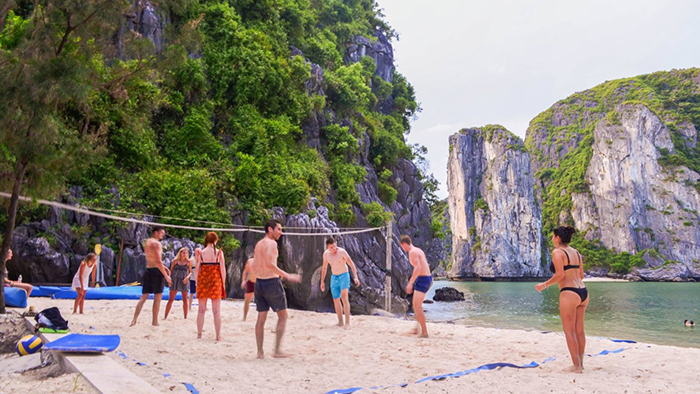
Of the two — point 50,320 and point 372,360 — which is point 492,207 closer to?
point 372,360

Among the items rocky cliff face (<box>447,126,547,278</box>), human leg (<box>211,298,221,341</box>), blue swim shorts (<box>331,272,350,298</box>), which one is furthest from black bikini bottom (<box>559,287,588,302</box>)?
rocky cliff face (<box>447,126,547,278</box>)

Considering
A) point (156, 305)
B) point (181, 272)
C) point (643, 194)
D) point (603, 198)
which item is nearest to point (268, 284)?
point (156, 305)

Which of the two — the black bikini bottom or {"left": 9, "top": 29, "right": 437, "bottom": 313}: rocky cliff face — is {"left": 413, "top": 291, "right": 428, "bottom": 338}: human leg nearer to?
the black bikini bottom

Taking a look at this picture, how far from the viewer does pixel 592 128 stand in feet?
369

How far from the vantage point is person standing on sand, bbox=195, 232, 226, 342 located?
6.30 m

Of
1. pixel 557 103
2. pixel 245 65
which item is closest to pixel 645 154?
pixel 557 103

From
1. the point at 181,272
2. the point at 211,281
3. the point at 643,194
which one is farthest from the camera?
the point at 643,194

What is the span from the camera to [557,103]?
134m

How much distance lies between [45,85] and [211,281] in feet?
13.1

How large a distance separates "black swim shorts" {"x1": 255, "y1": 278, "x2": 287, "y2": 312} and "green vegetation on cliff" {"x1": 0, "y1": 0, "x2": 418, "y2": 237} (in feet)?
14.6

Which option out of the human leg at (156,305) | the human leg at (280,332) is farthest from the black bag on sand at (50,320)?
the human leg at (280,332)

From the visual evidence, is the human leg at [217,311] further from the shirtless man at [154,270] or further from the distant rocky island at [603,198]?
the distant rocky island at [603,198]

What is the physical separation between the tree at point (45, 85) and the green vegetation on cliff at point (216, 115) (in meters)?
0.04

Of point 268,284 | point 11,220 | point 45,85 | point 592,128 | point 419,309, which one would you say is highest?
point 592,128
